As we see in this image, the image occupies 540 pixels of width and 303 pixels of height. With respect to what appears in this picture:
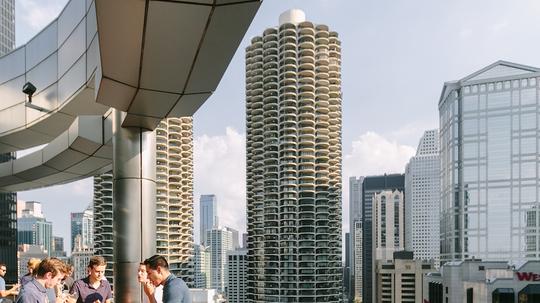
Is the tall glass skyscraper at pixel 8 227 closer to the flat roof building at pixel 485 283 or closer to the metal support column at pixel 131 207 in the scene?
the flat roof building at pixel 485 283

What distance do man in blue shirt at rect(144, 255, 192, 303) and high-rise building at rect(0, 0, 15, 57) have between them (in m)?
74.0

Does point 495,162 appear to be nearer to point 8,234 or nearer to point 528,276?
point 528,276

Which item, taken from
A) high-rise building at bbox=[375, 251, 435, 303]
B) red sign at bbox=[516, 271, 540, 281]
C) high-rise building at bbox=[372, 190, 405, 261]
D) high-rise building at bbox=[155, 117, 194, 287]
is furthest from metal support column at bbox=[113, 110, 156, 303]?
high-rise building at bbox=[372, 190, 405, 261]

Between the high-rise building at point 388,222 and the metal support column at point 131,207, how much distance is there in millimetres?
196651

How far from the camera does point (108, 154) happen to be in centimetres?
679

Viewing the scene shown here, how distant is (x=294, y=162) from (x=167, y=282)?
7807 cm

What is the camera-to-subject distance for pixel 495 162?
95438 millimetres

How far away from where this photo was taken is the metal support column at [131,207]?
5.45 m

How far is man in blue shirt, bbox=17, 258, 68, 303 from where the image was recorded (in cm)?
370

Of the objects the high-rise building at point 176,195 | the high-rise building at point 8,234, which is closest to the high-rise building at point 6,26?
the high-rise building at point 8,234

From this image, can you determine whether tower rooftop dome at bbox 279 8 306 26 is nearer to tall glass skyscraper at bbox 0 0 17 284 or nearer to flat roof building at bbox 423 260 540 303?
tall glass skyscraper at bbox 0 0 17 284

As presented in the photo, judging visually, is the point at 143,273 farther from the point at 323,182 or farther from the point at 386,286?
the point at 386,286

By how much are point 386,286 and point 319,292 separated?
42829 mm

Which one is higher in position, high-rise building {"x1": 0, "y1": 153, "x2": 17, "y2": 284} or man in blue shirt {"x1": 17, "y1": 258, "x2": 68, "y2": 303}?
man in blue shirt {"x1": 17, "y1": 258, "x2": 68, "y2": 303}
